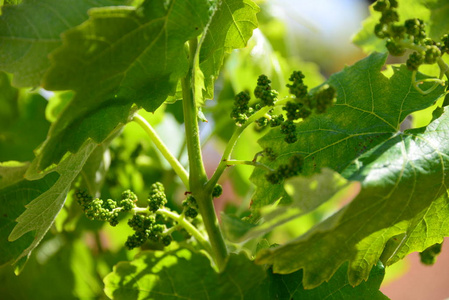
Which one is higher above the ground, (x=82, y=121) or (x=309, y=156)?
(x=82, y=121)

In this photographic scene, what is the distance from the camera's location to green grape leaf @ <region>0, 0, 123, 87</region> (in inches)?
20.1

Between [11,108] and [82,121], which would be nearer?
[82,121]

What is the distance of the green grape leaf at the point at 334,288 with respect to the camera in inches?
24.2

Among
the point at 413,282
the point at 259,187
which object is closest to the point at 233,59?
the point at 259,187

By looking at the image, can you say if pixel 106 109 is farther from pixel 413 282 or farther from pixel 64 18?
pixel 413 282

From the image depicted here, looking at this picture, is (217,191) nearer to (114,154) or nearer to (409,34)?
(409,34)

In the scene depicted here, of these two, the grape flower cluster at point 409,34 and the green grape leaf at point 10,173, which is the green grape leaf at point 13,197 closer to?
the green grape leaf at point 10,173

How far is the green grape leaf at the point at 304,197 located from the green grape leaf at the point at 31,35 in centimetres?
27

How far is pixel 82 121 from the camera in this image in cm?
53

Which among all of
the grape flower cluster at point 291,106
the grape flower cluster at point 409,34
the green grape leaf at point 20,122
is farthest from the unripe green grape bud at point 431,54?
the green grape leaf at point 20,122

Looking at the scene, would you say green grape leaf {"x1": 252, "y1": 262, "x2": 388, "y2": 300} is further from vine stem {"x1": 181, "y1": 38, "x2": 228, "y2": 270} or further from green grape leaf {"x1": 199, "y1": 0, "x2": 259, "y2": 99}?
green grape leaf {"x1": 199, "y1": 0, "x2": 259, "y2": 99}

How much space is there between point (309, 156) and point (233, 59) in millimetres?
611

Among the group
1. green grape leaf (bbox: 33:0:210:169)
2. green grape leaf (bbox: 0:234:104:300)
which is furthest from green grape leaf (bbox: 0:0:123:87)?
green grape leaf (bbox: 0:234:104:300)

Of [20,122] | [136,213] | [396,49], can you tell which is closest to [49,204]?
[136,213]
